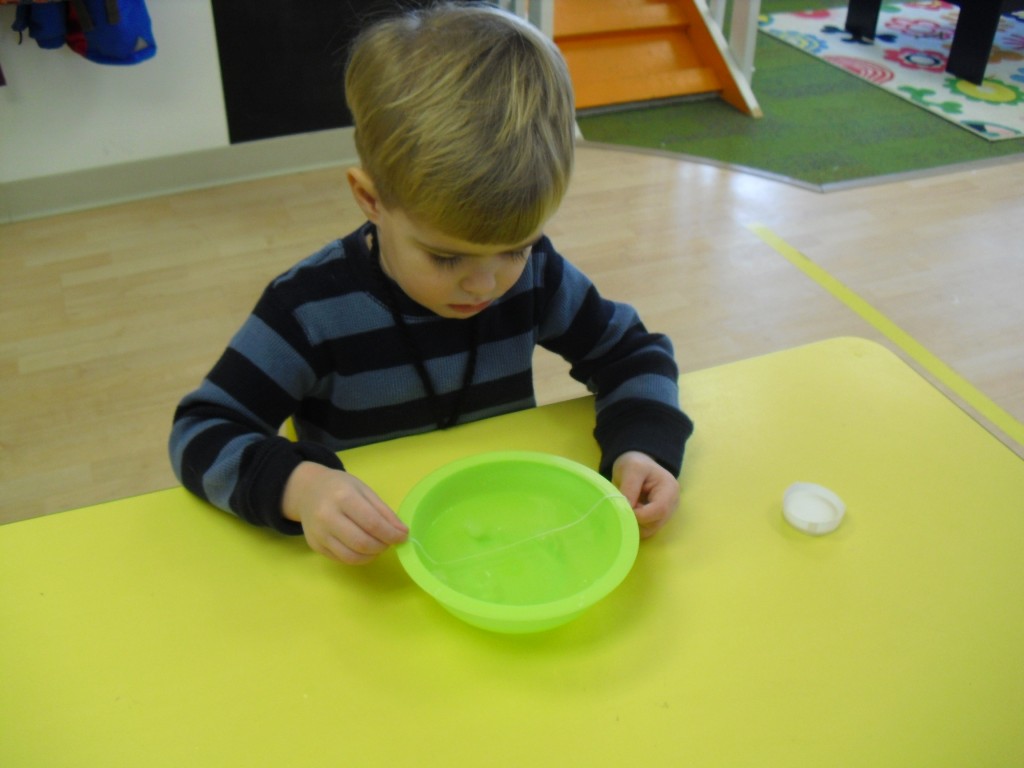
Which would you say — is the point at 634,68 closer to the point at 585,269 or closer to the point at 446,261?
the point at 585,269

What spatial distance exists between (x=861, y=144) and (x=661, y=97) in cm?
69

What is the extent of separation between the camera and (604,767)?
1.76ft

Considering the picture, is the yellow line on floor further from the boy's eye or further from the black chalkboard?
the boy's eye

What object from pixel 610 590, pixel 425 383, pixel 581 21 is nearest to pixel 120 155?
pixel 581 21

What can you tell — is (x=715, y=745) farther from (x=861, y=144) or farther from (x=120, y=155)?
(x=861, y=144)

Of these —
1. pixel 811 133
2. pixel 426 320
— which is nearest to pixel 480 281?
pixel 426 320

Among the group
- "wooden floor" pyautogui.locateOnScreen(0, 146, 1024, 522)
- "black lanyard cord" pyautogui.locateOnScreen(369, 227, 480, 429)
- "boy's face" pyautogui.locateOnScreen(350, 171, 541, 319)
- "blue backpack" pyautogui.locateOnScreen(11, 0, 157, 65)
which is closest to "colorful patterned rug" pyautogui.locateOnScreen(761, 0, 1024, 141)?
"wooden floor" pyautogui.locateOnScreen(0, 146, 1024, 522)

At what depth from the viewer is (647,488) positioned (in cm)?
72

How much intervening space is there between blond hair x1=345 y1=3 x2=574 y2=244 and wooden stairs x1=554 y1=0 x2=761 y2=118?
2.39 meters

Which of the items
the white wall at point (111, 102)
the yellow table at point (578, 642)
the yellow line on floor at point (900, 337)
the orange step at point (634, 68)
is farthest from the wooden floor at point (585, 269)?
the yellow table at point (578, 642)

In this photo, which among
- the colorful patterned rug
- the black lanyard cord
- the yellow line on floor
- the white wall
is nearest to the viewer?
the black lanyard cord

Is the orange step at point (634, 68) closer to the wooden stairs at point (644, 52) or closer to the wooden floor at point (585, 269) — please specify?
the wooden stairs at point (644, 52)

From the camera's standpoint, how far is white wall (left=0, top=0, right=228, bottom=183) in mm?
2227

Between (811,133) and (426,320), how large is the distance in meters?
2.37
